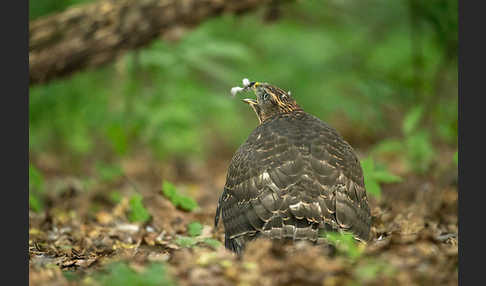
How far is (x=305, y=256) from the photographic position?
412 cm

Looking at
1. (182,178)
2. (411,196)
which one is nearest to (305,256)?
(411,196)

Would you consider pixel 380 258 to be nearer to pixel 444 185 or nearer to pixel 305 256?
pixel 305 256

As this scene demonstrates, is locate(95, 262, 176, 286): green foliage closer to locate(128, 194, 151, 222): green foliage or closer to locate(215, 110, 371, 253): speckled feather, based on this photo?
locate(215, 110, 371, 253): speckled feather

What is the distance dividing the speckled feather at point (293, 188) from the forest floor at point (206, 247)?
0.30 metres

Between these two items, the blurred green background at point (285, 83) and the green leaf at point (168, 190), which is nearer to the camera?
the green leaf at point (168, 190)

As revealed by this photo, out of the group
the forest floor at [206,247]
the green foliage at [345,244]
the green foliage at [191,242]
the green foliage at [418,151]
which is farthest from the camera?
the green foliage at [418,151]

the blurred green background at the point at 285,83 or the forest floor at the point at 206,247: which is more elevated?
the blurred green background at the point at 285,83

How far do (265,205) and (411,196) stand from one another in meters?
4.46

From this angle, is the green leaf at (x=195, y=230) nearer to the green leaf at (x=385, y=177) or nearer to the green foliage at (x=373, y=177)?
the green foliage at (x=373, y=177)

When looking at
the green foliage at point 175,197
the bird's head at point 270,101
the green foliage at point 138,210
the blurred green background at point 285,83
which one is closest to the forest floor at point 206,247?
the green foliage at point 138,210

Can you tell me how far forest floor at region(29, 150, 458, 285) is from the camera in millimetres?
4004

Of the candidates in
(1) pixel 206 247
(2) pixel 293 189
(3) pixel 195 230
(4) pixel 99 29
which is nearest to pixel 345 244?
(2) pixel 293 189

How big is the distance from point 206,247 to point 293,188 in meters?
1.33

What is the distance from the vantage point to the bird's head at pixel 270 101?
6.47 m
